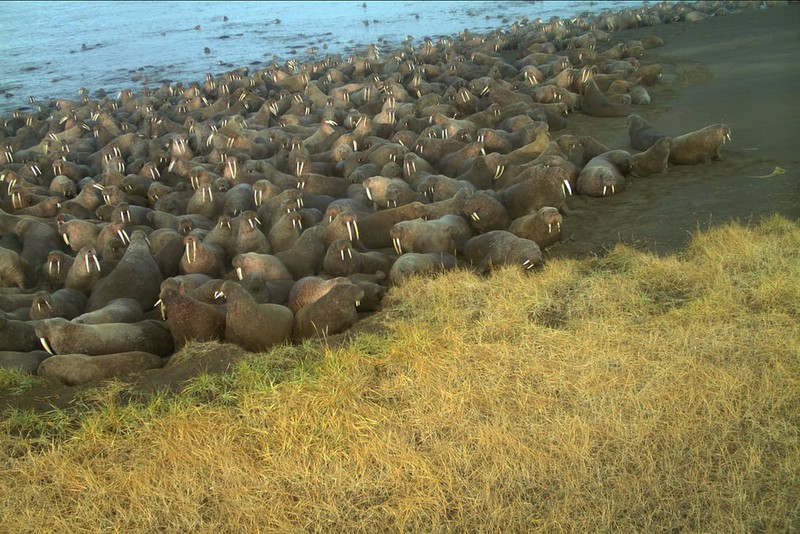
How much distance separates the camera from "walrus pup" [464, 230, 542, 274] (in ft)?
21.2

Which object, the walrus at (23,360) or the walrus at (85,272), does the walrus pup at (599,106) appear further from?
the walrus at (23,360)

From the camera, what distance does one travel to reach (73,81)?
22531 mm

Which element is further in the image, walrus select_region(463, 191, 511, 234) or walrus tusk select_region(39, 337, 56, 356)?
walrus select_region(463, 191, 511, 234)

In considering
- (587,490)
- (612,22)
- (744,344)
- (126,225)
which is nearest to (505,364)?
(587,490)

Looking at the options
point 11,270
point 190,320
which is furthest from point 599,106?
point 11,270

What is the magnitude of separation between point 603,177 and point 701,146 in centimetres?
147

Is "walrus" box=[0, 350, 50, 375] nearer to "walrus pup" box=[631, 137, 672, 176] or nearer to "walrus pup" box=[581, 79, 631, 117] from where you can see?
"walrus pup" box=[631, 137, 672, 176]

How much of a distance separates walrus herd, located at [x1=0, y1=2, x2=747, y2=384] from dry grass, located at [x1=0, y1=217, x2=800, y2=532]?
1076 mm

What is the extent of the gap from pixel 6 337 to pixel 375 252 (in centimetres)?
338

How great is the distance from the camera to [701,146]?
8.71 meters

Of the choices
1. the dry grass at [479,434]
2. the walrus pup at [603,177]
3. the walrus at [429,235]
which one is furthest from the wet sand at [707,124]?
the dry grass at [479,434]

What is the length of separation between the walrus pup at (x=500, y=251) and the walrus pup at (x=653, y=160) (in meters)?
2.71

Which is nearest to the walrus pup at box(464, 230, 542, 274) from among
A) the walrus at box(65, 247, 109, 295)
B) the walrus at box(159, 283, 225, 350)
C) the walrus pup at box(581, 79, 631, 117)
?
the walrus at box(159, 283, 225, 350)

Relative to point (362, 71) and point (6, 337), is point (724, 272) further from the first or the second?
point (362, 71)
